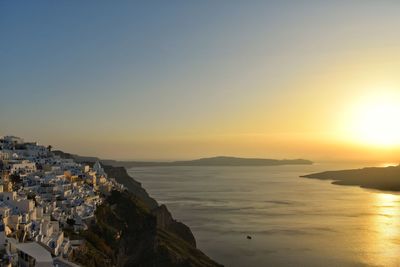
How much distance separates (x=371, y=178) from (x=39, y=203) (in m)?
113

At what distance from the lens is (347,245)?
129ft

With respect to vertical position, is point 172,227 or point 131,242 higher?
point 131,242

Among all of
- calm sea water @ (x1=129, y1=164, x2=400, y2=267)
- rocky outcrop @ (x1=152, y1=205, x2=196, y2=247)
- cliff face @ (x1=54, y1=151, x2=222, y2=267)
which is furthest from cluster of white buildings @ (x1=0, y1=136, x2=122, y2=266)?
calm sea water @ (x1=129, y1=164, x2=400, y2=267)

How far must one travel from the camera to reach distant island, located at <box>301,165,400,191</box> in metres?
113

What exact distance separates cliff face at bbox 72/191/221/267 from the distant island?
89.8m

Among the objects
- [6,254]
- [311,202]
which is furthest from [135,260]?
[311,202]

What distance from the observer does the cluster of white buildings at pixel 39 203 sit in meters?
14.4

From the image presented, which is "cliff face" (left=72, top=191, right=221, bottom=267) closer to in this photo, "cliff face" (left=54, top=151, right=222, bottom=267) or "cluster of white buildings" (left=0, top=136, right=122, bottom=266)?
"cliff face" (left=54, top=151, right=222, bottom=267)

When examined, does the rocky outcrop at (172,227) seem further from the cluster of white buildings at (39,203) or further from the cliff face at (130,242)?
the cluster of white buildings at (39,203)

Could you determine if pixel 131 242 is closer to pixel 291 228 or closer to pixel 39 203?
pixel 39 203

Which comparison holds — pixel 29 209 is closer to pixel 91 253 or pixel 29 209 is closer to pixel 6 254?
pixel 91 253

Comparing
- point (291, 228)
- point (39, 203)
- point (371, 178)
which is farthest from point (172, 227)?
point (371, 178)

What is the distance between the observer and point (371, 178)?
122 m

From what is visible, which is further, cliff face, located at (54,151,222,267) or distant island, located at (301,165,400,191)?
distant island, located at (301,165,400,191)
